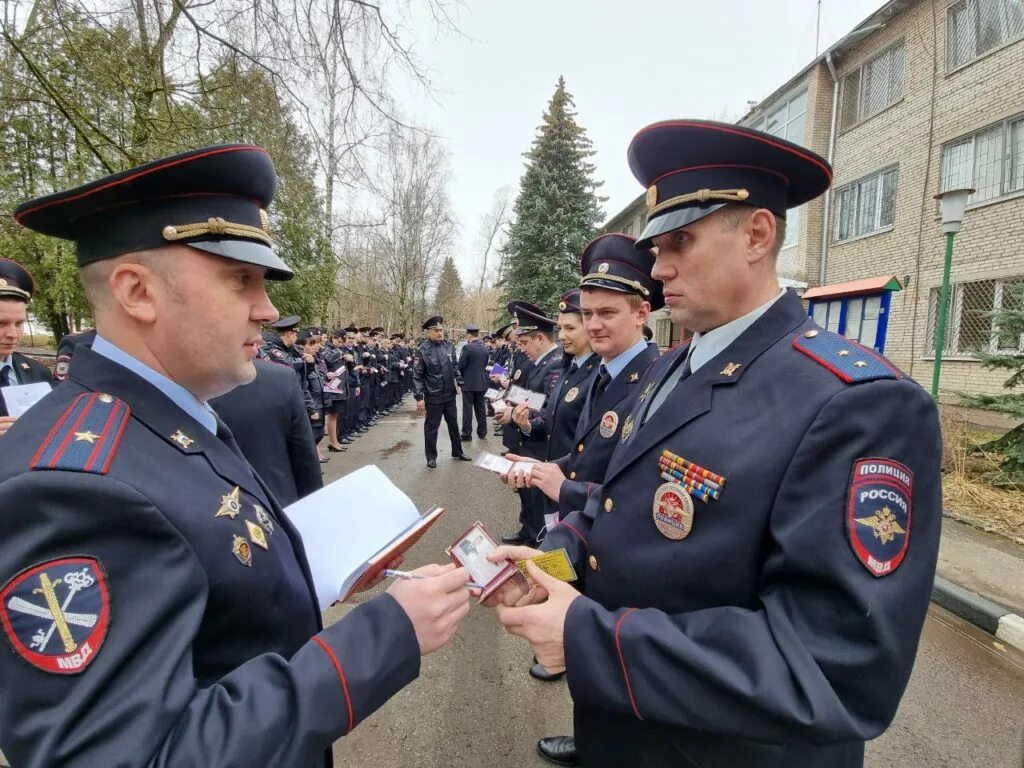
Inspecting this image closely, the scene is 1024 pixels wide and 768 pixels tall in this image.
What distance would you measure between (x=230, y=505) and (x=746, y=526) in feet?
3.75

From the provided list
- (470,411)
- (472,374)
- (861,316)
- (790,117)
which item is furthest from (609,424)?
(790,117)

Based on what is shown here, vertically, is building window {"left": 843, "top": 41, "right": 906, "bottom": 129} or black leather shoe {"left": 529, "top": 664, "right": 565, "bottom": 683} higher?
building window {"left": 843, "top": 41, "right": 906, "bottom": 129}

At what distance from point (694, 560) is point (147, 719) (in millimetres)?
1086

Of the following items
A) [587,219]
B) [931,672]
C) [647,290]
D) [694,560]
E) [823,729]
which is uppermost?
[587,219]

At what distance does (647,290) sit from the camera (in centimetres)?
319

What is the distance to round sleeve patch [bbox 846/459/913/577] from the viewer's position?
1001 mm

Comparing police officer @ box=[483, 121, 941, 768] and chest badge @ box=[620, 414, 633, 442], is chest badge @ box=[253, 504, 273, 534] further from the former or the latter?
chest badge @ box=[620, 414, 633, 442]

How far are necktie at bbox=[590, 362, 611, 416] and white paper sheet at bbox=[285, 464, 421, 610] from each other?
5.62ft

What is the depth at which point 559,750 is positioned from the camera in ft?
8.46

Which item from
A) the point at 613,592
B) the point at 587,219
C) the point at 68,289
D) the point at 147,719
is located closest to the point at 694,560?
the point at 613,592

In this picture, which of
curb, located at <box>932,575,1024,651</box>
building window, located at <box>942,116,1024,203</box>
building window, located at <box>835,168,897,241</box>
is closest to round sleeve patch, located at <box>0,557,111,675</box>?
curb, located at <box>932,575,1024,651</box>

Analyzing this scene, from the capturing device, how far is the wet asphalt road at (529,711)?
2590mm

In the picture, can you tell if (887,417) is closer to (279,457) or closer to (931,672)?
(279,457)

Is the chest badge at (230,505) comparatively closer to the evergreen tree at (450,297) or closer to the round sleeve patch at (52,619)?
the round sleeve patch at (52,619)
